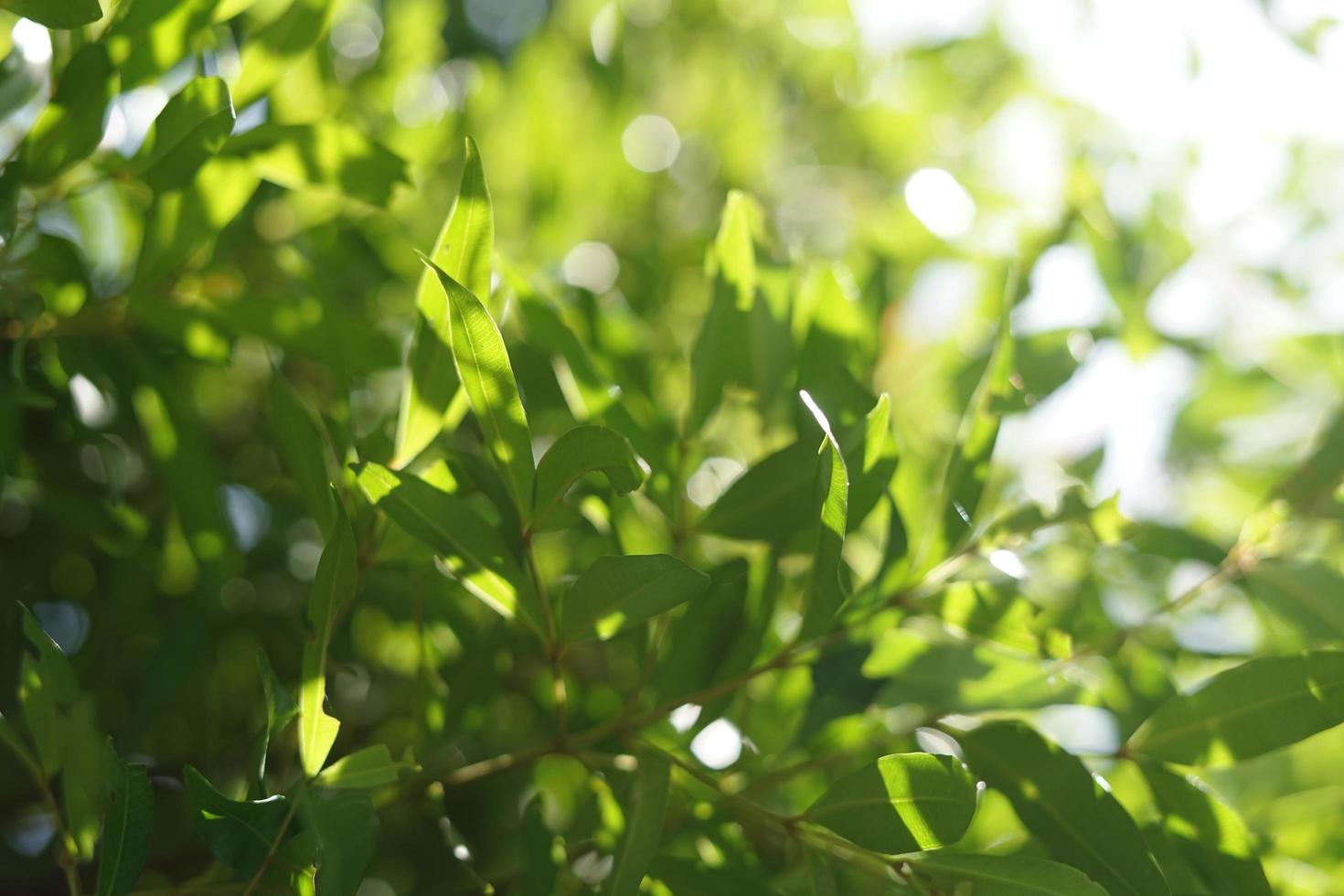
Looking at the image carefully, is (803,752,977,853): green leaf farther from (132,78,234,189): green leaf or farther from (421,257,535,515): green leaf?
(132,78,234,189): green leaf

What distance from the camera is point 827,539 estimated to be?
14.9 inches

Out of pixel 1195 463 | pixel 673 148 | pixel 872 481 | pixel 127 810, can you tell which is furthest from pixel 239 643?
pixel 1195 463

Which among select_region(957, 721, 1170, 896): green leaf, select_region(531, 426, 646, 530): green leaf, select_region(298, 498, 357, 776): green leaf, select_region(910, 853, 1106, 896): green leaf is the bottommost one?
select_region(957, 721, 1170, 896): green leaf

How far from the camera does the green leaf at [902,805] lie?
1.19 ft

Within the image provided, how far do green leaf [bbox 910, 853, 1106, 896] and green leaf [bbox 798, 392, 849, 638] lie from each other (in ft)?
0.32

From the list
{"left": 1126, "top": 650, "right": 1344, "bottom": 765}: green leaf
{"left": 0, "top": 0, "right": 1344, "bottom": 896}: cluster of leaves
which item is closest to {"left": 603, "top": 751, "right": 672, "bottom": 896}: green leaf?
{"left": 0, "top": 0, "right": 1344, "bottom": 896}: cluster of leaves

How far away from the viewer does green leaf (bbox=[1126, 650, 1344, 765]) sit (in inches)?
16.4

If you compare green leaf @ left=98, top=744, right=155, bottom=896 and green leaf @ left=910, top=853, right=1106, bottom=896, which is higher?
green leaf @ left=98, top=744, right=155, bottom=896

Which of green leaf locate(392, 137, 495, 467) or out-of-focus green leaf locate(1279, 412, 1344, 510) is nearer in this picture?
green leaf locate(392, 137, 495, 467)

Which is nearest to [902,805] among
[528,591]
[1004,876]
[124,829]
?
[1004,876]

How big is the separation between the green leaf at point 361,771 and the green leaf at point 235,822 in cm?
2

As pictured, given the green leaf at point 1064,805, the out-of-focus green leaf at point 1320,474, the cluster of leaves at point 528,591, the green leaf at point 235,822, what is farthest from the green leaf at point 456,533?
the out-of-focus green leaf at point 1320,474

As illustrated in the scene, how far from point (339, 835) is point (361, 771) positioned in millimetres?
23

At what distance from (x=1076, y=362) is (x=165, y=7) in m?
0.46
